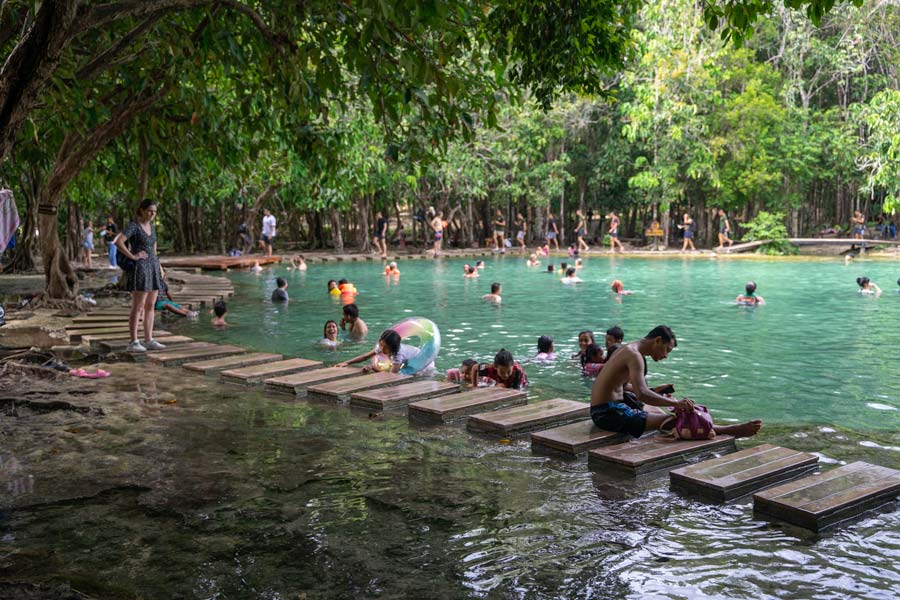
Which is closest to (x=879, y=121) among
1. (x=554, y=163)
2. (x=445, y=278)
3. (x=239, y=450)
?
(x=554, y=163)

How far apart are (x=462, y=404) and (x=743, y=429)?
2613 millimetres

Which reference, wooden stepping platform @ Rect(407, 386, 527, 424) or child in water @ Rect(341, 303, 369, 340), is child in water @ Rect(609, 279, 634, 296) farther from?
wooden stepping platform @ Rect(407, 386, 527, 424)

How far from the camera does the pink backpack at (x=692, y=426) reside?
7027 mm

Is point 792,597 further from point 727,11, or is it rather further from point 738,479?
point 727,11

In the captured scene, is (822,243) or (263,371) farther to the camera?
(822,243)

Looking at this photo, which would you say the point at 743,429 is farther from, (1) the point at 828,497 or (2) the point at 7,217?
(2) the point at 7,217

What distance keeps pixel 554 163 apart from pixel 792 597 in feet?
118

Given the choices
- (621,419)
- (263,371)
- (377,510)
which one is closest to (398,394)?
(263,371)

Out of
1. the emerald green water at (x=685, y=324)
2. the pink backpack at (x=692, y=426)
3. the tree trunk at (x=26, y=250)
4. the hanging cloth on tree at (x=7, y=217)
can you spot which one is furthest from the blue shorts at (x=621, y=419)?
the tree trunk at (x=26, y=250)

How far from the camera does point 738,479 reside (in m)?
5.86

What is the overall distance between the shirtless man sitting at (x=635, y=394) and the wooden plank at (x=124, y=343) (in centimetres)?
659

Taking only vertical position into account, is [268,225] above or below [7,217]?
above

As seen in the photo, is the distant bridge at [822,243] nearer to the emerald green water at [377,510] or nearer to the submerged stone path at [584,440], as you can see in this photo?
the emerald green water at [377,510]

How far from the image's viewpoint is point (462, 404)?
820 cm
